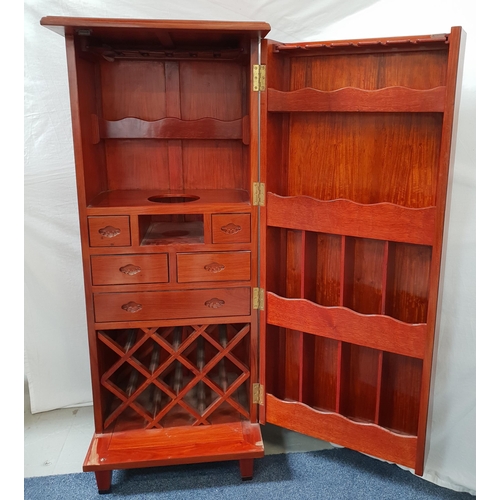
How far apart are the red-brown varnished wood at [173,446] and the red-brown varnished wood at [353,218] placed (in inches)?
31.8

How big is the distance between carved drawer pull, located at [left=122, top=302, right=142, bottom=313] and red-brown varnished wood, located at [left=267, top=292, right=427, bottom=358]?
1.49ft

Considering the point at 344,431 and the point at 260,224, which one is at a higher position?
the point at 260,224

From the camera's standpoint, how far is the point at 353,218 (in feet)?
5.23

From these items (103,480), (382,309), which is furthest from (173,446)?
(382,309)

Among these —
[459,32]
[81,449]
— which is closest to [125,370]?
[81,449]

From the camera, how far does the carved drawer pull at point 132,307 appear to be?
1.79 m

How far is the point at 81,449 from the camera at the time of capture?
2.08 metres

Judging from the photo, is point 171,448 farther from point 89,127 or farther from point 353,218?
point 89,127

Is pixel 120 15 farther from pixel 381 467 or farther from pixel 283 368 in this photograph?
pixel 381 467

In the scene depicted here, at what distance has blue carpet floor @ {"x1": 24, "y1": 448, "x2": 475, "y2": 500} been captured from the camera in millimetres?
1825

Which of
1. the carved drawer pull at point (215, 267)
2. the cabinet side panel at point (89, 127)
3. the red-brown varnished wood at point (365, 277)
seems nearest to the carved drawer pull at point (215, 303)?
the carved drawer pull at point (215, 267)

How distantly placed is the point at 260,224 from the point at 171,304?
0.42 m

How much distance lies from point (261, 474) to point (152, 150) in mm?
1308

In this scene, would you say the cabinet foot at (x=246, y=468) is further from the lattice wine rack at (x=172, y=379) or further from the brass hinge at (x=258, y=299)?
the brass hinge at (x=258, y=299)
